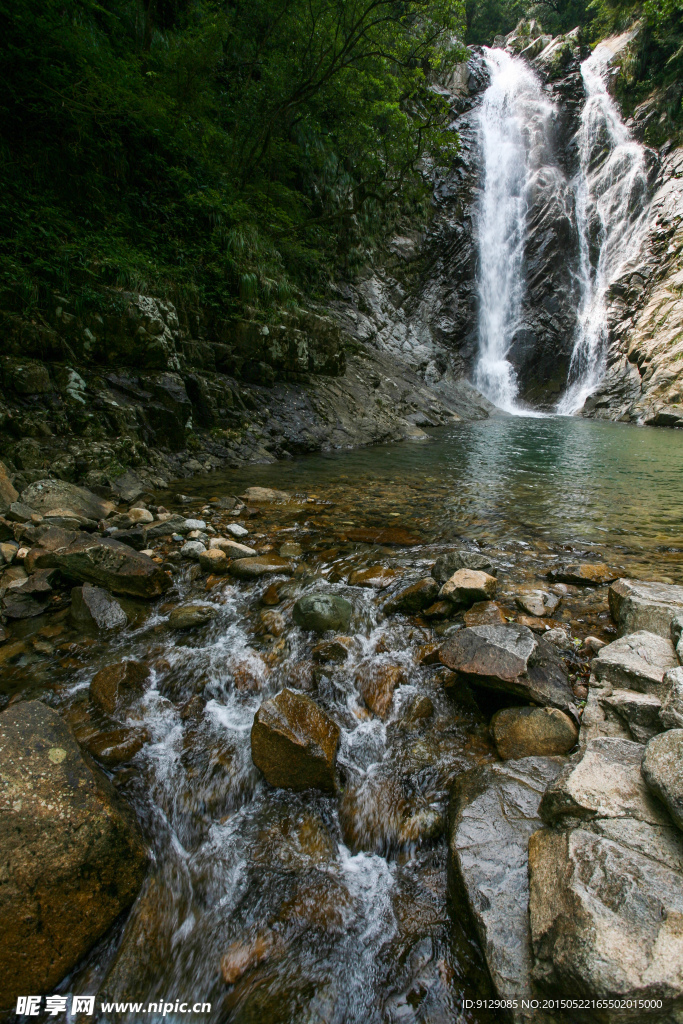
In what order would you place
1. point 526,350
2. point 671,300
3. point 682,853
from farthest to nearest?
point 526,350 < point 671,300 < point 682,853

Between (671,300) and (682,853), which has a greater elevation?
(671,300)

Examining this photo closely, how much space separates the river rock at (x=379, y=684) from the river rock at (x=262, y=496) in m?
3.32

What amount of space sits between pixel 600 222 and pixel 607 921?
31.0 m

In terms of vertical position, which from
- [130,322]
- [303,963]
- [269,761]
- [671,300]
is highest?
[671,300]

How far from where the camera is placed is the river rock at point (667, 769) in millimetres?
1445

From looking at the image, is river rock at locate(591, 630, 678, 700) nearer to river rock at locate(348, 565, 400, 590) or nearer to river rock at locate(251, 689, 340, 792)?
river rock at locate(251, 689, 340, 792)

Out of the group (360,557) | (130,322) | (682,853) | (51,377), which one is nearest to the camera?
(682,853)

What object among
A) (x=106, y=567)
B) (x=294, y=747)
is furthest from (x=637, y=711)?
(x=106, y=567)

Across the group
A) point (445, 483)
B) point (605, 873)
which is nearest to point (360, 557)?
point (605, 873)

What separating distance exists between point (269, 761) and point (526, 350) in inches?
986

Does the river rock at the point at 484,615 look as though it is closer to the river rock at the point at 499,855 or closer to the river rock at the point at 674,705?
the river rock at the point at 499,855

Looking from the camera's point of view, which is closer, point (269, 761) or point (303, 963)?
point (303, 963)

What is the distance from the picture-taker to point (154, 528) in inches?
174

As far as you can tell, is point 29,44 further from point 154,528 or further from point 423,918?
point 423,918
